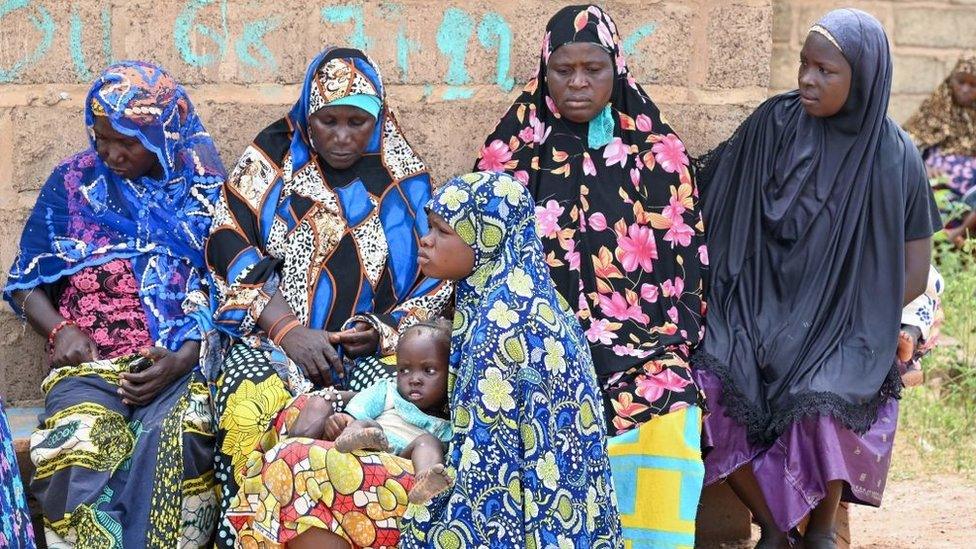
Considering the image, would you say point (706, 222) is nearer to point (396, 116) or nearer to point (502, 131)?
point (502, 131)

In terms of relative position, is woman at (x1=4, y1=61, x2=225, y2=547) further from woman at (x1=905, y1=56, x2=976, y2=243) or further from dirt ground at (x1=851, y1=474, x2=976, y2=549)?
woman at (x1=905, y1=56, x2=976, y2=243)

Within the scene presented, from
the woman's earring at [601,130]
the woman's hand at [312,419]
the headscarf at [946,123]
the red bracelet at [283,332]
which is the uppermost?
the woman's earring at [601,130]

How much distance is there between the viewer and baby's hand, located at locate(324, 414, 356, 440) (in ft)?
13.3

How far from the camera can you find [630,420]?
4598 millimetres

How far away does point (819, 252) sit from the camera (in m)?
4.88

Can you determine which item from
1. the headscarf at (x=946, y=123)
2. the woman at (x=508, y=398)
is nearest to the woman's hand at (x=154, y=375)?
the woman at (x=508, y=398)

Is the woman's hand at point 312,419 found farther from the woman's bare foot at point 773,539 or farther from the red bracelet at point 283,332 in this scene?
the woman's bare foot at point 773,539

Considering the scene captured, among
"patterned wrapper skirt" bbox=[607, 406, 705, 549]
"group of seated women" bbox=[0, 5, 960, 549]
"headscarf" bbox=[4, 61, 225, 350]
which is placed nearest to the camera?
"group of seated women" bbox=[0, 5, 960, 549]

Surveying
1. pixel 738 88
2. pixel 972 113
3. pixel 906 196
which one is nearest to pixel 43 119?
pixel 738 88

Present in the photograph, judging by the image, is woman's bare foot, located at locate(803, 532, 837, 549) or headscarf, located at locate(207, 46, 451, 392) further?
headscarf, located at locate(207, 46, 451, 392)

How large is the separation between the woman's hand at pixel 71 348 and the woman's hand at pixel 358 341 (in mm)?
806

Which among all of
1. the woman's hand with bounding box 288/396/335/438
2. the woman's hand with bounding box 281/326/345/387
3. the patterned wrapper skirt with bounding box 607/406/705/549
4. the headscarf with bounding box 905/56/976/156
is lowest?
the patterned wrapper skirt with bounding box 607/406/705/549

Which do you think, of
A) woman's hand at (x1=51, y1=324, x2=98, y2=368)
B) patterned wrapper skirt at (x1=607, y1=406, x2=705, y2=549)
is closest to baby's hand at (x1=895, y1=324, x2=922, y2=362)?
patterned wrapper skirt at (x1=607, y1=406, x2=705, y2=549)

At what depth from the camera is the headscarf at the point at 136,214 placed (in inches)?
189
